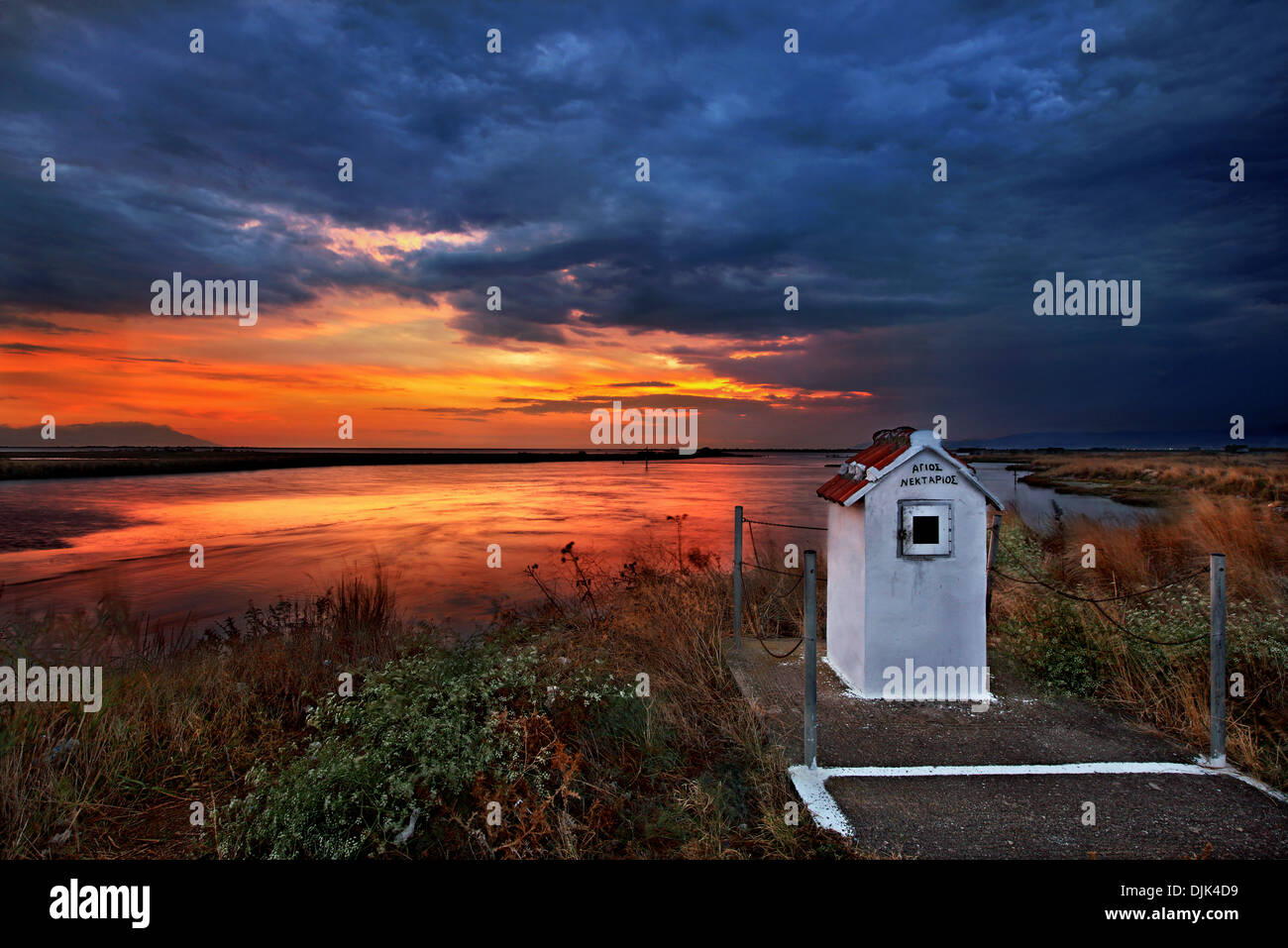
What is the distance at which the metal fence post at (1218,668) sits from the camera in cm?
437

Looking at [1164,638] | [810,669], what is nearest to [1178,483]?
[1164,638]

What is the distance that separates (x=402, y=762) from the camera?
438 cm

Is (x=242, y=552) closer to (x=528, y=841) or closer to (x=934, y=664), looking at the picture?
(x=528, y=841)

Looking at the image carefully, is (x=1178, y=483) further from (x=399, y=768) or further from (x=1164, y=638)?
(x=399, y=768)

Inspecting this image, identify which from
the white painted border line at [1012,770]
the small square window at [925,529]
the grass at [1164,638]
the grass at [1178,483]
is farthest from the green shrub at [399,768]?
the grass at [1178,483]

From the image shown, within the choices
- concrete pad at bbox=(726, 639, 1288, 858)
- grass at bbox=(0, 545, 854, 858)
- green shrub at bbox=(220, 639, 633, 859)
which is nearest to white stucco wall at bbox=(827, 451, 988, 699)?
concrete pad at bbox=(726, 639, 1288, 858)

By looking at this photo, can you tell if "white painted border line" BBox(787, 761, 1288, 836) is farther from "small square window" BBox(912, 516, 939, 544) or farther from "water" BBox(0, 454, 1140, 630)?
"water" BBox(0, 454, 1140, 630)

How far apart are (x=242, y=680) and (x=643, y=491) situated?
35979 mm

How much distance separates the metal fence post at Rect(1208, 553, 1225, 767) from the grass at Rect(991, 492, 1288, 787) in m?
0.17

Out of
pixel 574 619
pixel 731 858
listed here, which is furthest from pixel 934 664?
pixel 574 619

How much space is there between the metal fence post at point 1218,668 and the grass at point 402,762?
3.19 m

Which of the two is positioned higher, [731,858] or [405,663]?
[405,663]

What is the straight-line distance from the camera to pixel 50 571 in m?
14.9
